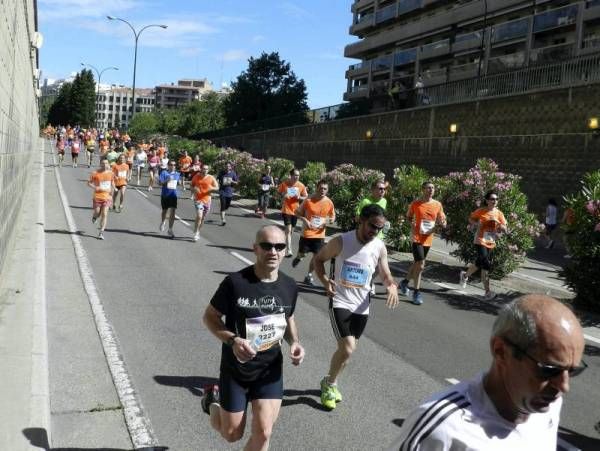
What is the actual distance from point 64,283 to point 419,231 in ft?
19.0

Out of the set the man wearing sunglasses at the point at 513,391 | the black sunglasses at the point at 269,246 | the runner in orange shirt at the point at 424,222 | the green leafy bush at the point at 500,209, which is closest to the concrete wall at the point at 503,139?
the green leafy bush at the point at 500,209

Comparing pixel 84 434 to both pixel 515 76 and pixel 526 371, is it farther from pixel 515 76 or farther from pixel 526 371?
pixel 515 76

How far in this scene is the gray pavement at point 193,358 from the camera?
5160 mm

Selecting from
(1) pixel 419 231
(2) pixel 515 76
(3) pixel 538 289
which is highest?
(2) pixel 515 76

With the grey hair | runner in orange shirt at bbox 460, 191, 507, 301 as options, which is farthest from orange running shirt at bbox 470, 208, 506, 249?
the grey hair

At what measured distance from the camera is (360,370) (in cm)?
702

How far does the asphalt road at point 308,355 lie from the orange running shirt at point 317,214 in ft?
3.88

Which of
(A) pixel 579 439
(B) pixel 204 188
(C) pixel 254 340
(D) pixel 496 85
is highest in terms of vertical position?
(D) pixel 496 85

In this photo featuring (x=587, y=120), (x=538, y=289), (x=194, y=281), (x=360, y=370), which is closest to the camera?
(x=360, y=370)

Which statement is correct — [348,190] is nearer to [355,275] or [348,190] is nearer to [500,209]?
[500,209]

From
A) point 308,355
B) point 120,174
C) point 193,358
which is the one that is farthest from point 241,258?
point 120,174

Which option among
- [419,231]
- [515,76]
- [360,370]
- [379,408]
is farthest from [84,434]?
[515,76]

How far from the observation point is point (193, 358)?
6977 mm

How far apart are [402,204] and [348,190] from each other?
3.42 meters
